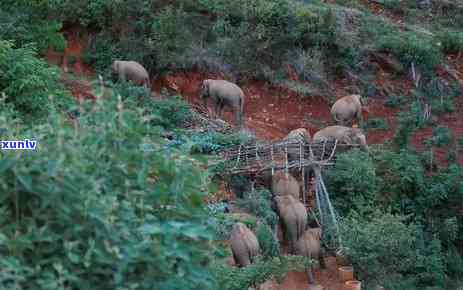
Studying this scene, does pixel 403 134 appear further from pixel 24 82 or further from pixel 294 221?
pixel 24 82

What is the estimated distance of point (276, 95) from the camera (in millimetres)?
20156

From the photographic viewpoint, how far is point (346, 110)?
1841 cm

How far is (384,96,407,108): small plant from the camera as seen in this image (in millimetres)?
20484

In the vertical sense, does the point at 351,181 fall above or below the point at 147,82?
below

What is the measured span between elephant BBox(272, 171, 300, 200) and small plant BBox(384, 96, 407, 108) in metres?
7.60

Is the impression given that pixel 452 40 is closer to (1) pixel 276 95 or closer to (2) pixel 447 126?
(2) pixel 447 126

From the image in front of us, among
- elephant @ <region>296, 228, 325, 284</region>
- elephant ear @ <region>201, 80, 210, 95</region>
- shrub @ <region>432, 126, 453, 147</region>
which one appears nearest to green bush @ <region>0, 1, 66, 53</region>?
elephant ear @ <region>201, 80, 210, 95</region>

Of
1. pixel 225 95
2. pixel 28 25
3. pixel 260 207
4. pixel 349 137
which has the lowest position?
pixel 260 207

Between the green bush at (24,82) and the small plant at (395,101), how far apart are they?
11.5m

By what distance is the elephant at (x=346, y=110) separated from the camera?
18406 mm

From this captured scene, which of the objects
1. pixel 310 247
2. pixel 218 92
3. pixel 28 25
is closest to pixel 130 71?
pixel 218 92

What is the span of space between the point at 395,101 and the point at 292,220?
8596 millimetres

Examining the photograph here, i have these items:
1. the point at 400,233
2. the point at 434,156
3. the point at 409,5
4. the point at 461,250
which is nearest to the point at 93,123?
the point at 400,233

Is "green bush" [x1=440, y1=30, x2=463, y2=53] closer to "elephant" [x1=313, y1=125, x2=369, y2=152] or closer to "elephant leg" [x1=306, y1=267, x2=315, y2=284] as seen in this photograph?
"elephant" [x1=313, y1=125, x2=369, y2=152]
